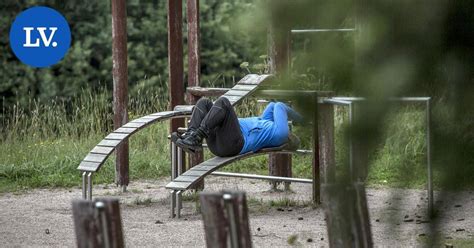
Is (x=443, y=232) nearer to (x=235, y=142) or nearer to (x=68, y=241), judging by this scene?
(x=68, y=241)

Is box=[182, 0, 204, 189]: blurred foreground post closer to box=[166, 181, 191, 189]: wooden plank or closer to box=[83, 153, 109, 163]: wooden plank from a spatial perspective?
box=[83, 153, 109, 163]: wooden plank

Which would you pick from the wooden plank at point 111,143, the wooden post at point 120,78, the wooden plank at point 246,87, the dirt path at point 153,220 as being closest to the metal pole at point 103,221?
the dirt path at point 153,220

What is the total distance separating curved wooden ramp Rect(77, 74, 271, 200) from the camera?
8.81m

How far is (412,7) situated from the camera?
124cm

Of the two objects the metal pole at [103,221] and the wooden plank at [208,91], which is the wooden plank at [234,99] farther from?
the metal pole at [103,221]

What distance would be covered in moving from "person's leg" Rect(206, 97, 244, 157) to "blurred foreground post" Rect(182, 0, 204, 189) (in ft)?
3.59

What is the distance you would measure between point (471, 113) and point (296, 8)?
0.28 meters

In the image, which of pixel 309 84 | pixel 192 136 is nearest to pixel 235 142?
pixel 192 136

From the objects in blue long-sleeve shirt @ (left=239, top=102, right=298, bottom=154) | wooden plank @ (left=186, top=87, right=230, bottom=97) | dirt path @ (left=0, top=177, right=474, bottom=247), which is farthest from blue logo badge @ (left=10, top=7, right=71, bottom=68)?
blue long-sleeve shirt @ (left=239, top=102, right=298, bottom=154)

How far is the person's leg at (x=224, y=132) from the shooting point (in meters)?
8.63

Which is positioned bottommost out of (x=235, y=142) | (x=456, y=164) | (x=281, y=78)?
(x=235, y=142)

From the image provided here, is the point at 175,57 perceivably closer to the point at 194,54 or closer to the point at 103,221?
the point at 194,54

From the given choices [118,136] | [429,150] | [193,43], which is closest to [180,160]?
[118,136]

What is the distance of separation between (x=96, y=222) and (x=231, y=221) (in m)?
0.28
